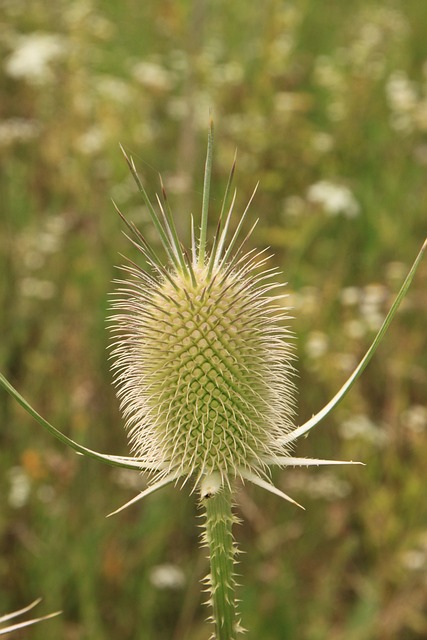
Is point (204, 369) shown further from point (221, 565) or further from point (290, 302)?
point (290, 302)

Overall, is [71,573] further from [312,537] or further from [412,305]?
[412,305]

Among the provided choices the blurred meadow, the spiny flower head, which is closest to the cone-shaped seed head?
the spiny flower head

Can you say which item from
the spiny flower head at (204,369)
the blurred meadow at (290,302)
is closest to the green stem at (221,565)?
the spiny flower head at (204,369)

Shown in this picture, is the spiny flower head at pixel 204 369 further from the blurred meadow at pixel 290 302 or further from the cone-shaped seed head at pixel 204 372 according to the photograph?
the blurred meadow at pixel 290 302

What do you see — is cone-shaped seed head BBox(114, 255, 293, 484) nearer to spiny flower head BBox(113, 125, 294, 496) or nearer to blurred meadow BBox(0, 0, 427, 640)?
spiny flower head BBox(113, 125, 294, 496)

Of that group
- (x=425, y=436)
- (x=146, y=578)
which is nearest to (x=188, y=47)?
(x=425, y=436)
